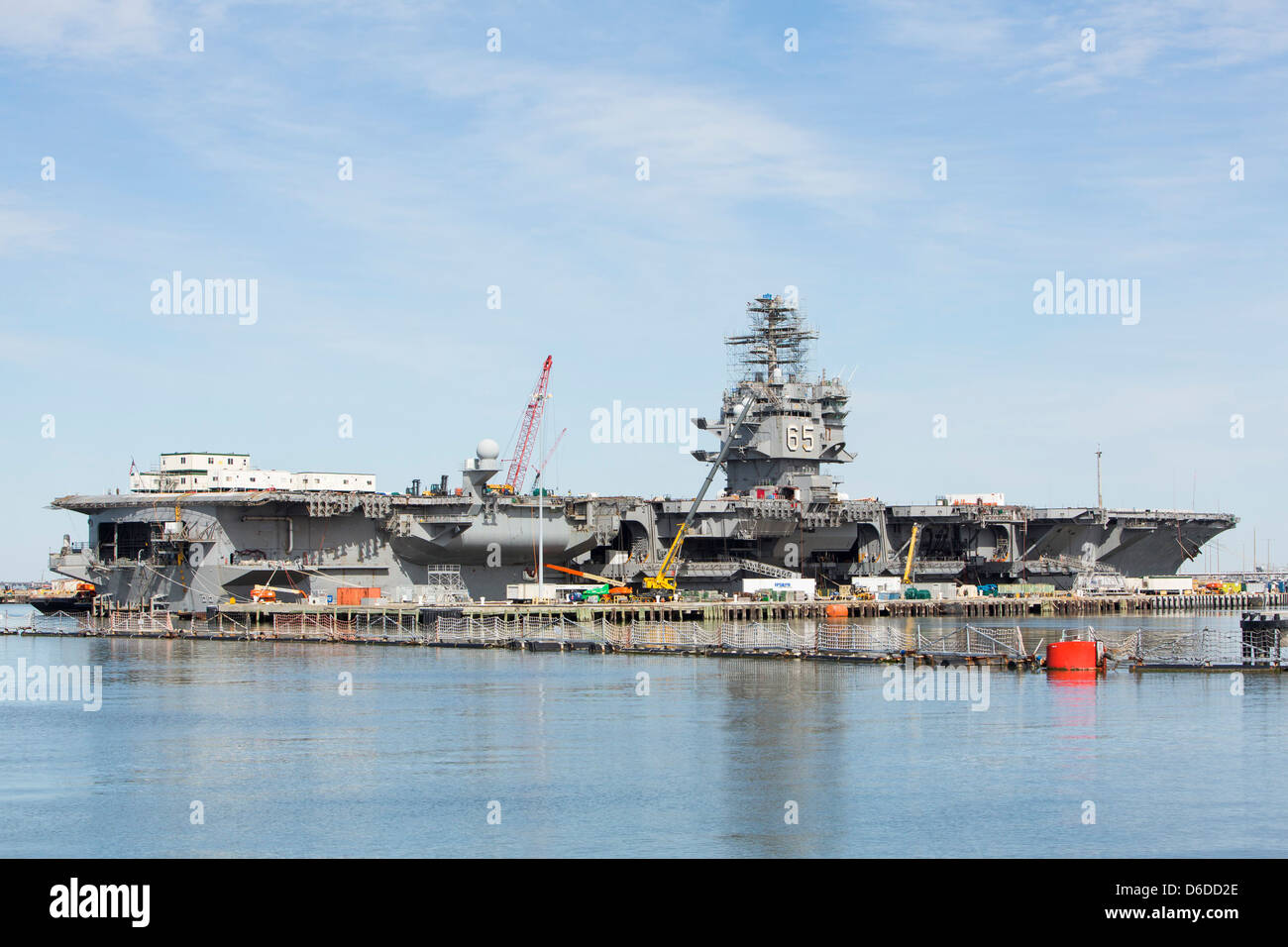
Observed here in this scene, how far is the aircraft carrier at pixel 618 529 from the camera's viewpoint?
2291 inches

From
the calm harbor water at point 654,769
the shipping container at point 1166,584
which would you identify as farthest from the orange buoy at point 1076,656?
the shipping container at point 1166,584

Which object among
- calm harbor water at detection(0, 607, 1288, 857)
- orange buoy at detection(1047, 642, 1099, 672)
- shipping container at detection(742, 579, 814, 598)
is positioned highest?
shipping container at detection(742, 579, 814, 598)

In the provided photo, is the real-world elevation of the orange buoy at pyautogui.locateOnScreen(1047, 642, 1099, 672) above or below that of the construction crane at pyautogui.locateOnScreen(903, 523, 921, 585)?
below

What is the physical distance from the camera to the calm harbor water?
60.4ft

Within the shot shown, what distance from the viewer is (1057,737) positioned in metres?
25.1

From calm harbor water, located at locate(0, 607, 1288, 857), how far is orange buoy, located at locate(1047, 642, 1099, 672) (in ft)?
3.23

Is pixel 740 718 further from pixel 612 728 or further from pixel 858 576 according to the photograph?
pixel 858 576

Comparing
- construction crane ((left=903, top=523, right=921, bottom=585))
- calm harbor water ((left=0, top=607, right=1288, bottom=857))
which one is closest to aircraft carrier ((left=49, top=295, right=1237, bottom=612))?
construction crane ((left=903, top=523, right=921, bottom=585))

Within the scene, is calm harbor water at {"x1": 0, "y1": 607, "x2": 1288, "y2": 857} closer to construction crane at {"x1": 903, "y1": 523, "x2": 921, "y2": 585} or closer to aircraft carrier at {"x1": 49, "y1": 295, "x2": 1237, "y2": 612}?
aircraft carrier at {"x1": 49, "y1": 295, "x2": 1237, "y2": 612}

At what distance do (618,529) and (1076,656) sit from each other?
34214mm

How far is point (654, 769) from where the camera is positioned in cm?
2311

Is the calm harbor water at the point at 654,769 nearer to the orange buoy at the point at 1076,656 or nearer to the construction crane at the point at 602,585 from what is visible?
the orange buoy at the point at 1076,656

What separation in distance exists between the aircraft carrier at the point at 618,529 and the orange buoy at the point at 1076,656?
98.1 ft
